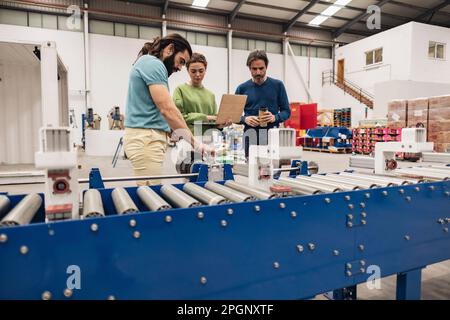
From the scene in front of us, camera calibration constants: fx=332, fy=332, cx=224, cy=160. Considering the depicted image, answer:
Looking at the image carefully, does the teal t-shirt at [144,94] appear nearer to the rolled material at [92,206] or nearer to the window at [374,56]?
the rolled material at [92,206]

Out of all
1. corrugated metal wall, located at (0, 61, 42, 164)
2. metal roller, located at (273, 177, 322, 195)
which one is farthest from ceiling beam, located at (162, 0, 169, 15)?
metal roller, located at (273, 177, 322, 195)

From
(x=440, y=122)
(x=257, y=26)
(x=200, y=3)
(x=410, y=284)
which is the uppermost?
(x=200, y=3)

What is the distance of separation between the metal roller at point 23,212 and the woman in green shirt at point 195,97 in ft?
5.55

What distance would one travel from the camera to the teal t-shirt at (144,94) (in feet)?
5.83

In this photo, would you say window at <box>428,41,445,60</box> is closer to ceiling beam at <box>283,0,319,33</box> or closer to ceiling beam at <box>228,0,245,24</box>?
ceiling beam at <box>283,0,319,33</box>

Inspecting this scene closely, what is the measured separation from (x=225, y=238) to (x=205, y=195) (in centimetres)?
25

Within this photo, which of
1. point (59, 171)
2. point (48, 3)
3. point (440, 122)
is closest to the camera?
point (59, 171)

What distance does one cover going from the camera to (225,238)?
3.31 ft

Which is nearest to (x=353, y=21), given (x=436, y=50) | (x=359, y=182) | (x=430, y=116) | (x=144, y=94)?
(x=436, y=50)

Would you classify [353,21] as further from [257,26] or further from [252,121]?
[252,121]

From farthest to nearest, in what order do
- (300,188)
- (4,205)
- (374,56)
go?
(374,56)
(300,188)
(4,205)

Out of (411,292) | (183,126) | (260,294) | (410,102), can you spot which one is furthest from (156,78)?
(410,102)

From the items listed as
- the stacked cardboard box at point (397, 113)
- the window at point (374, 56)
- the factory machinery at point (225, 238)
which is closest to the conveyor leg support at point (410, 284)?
the factory machinery at point (225, 238)

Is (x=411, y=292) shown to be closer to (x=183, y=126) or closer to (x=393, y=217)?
(x=393, y=217)
